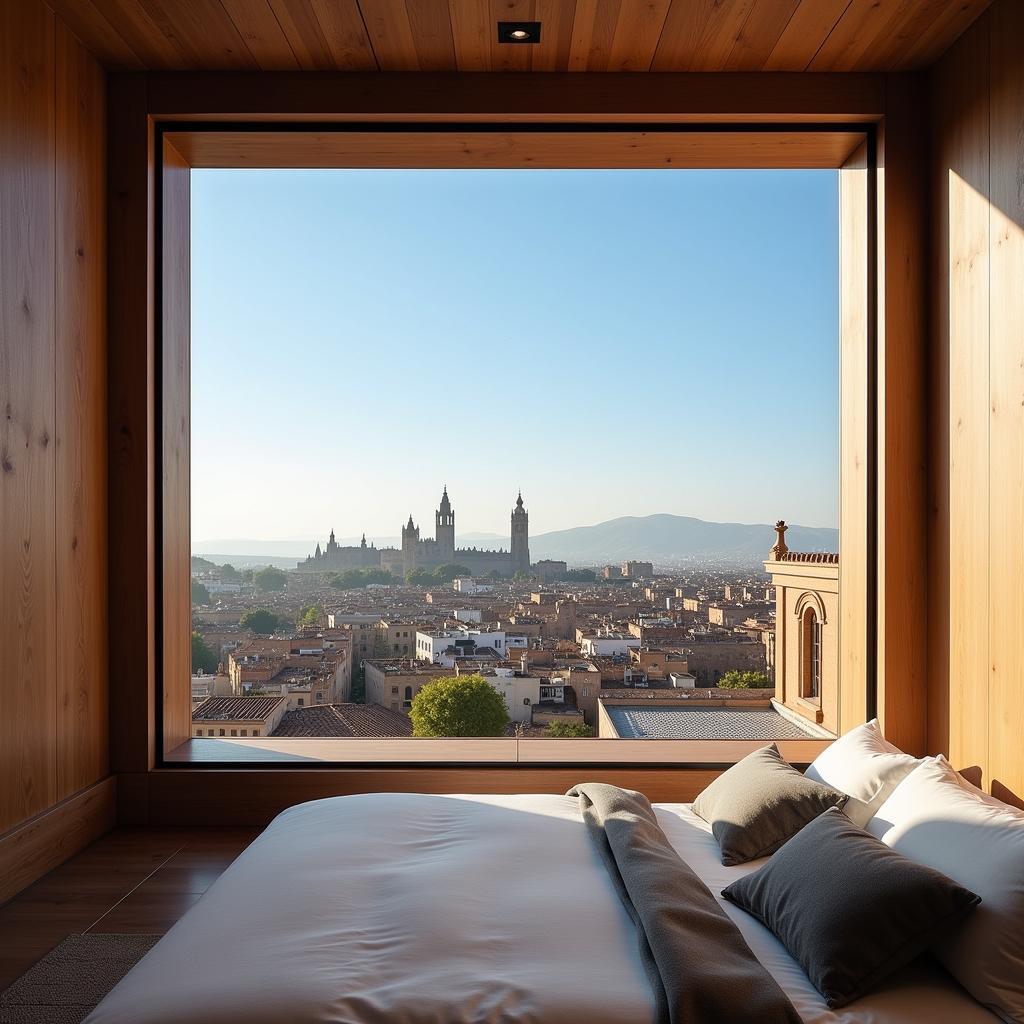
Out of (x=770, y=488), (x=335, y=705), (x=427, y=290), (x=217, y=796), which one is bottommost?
(x=217, y=796)

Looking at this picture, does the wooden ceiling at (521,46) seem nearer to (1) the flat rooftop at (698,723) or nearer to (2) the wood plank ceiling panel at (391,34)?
(2) the wood plank ceiling panel at (391,34)

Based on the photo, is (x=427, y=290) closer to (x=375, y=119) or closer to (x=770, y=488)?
(x=375, y=119)

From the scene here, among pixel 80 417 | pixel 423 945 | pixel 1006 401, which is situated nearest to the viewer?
pixel 423 945

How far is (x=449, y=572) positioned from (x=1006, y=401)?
244cm

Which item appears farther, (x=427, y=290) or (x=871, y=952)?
(x=427, y=290)

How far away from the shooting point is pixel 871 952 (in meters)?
1.64

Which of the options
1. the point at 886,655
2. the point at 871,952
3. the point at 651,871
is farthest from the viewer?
the point at 886,655

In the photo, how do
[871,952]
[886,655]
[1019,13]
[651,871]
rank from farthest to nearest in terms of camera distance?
1. [886,655]
2. [1019,13]
3. [651,871]
4. [871,952]

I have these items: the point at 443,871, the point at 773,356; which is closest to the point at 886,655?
the point at 773,356

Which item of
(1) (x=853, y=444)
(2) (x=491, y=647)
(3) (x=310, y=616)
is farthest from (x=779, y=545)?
(3) (x=310, y=616)

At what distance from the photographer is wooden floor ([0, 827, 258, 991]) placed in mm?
2533

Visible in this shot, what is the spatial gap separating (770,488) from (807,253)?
117 cm

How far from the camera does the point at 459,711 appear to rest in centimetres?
400

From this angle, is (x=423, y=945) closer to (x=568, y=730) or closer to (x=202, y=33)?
(x=568, y=730)
